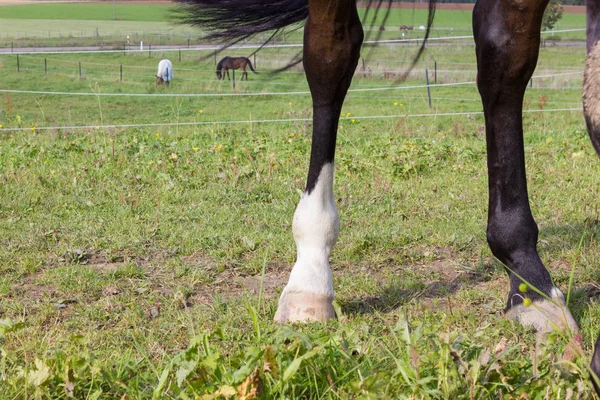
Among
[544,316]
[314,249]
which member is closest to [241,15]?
[314,249]

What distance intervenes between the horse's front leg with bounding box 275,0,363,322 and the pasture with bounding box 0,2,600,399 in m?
0.11

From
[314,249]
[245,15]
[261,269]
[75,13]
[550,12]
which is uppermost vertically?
[75,13]

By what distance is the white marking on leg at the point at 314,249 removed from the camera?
95.7 inches

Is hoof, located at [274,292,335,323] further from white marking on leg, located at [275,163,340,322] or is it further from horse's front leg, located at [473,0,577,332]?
horse's front leg, located at [473,0,577,332]

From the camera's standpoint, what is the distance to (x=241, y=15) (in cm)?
336

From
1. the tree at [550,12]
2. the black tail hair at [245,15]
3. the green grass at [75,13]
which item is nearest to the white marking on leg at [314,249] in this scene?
the black tail hair at [245,15]

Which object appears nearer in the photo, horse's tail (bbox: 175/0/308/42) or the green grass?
horse's tail (bbox: 175/0/308/42)

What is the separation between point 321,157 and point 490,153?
1.91 ft

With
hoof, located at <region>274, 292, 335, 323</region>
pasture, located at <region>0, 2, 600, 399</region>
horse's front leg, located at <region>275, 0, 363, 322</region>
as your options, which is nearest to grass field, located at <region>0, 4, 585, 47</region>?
pasture, located at <region>0, 2, 600, 399</region>

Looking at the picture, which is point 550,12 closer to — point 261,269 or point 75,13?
point 261,269

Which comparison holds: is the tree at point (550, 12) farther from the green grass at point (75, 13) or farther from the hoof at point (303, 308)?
the green grass at point (75, 13)

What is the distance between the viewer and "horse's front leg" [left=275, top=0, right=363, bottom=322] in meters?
2.45

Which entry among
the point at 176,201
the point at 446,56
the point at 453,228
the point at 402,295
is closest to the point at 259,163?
the point at 176,201

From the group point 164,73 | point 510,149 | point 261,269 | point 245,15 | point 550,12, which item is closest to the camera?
point 510,149
